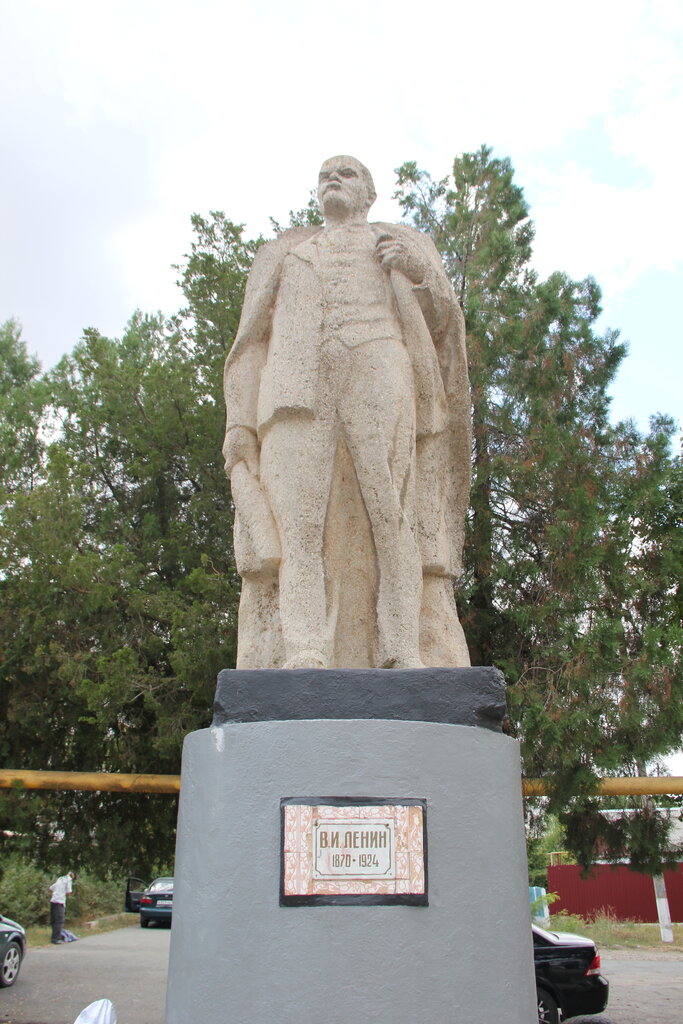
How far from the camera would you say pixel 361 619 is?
3.27 metres

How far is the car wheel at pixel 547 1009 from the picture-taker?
7.23 m

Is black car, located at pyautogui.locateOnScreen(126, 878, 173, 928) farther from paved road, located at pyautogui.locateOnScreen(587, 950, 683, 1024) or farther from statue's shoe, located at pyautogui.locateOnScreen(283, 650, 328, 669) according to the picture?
statue's shoe, located at pyautogui.locateOnScreen(283, 650, 328, 669)

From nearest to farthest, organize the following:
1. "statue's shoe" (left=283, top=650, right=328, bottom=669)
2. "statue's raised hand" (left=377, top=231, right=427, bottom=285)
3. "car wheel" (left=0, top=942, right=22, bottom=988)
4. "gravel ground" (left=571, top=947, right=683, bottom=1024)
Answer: "statue's shoe" (left=283, top=650, right=328, bottom=669)
"statue's raised hand" (left=377, top=231, right=427, bottom=285)
"gravel ground" (left=571, top=947, right=683, bottom=1024)
"car wheel" (left=0, top=942, right=22, bottom=988)

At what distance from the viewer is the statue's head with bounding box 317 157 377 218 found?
3773mm

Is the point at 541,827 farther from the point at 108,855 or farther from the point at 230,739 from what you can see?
the point at 230,739

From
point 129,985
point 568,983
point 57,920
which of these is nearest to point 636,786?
point 568,983

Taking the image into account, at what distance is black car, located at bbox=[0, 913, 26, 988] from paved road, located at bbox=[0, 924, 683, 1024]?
142 millimetres

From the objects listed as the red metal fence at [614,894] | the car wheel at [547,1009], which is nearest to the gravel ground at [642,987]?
the car wheel at [547,1009]

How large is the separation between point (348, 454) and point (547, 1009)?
19.5 ft

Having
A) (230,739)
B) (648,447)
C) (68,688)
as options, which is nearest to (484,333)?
(648,447)

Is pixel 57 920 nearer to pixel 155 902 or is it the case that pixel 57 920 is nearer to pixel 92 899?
pixel 155 902

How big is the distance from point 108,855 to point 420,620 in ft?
20.3

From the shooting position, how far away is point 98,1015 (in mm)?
2350

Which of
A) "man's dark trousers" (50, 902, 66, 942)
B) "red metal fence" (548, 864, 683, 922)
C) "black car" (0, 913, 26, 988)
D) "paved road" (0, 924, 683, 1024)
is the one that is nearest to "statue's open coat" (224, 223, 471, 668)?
"paved road" (0, 924, 683, 1024)
